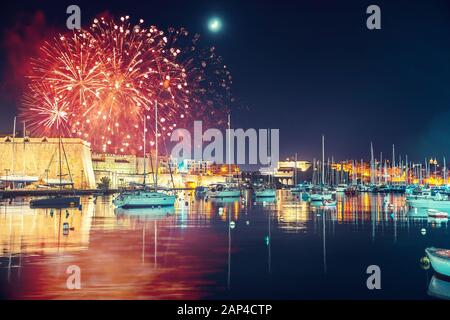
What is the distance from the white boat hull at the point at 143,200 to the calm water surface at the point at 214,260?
17453mm

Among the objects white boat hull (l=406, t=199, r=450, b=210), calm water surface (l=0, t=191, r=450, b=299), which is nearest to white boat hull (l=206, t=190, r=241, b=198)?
white boat hull (l=406, t=199, r=450, b=210)

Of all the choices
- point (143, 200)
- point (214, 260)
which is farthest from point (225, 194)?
point (214, 260)

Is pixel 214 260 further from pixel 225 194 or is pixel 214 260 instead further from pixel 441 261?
pixel 225 194

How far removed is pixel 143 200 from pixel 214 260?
33949mm

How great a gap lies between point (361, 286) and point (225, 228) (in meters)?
17.4

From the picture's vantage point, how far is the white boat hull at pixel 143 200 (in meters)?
52.3

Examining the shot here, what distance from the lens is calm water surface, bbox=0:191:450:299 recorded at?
15062mm

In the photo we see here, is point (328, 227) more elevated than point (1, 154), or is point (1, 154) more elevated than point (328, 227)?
point (1, 154)

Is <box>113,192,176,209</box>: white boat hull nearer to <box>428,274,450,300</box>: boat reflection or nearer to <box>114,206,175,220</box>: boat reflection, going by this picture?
<box>114,206,175,220</box>: boat reflection

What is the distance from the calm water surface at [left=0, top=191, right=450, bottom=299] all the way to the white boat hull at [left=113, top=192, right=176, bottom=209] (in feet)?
57.3

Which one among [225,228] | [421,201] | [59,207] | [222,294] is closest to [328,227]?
[225,228]

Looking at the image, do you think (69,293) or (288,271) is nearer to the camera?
(69,293)

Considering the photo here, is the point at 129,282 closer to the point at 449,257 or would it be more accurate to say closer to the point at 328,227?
the point at 449,257
